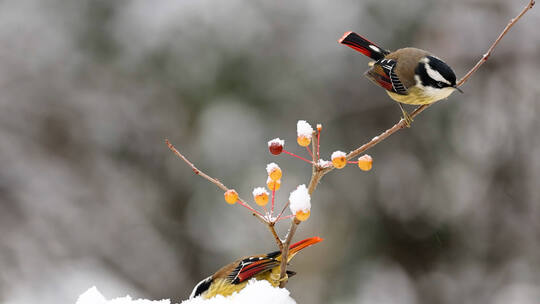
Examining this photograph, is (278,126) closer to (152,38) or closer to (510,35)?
(152,38)

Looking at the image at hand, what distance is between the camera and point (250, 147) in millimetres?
4250

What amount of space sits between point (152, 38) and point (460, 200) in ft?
8.78

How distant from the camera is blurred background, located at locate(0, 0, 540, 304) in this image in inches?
165

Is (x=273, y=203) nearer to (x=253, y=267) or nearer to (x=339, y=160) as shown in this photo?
(x=339, y=160)

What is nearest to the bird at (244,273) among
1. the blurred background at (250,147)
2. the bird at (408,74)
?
the bird at (408,74)

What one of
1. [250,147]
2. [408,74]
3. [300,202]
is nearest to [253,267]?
[300,202]

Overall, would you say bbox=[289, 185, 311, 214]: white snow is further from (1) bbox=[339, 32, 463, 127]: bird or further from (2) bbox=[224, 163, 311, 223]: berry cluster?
(1) bbox=[339, 32, 463, 127]: bird

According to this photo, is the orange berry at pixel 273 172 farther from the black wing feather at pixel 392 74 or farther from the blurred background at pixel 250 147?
the blurred background at pixel 250 147

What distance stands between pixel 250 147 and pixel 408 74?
2.63 meters

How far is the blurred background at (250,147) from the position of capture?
4.18m

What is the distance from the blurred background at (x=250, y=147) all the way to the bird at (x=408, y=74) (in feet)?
7.92

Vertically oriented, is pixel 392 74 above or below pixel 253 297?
above

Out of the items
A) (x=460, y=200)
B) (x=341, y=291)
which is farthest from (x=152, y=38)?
(x=460, y=200)

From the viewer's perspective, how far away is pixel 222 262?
14.0ft
